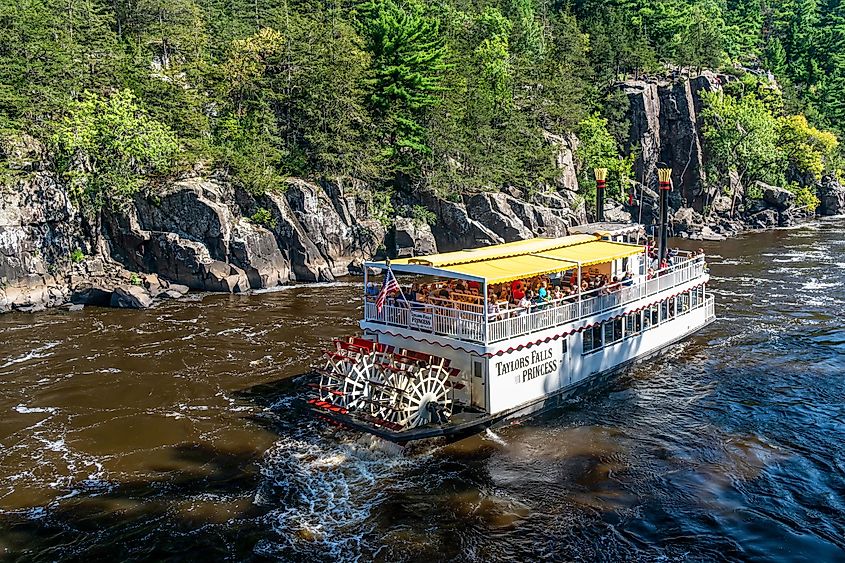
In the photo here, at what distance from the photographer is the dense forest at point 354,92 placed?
5125 centimetres

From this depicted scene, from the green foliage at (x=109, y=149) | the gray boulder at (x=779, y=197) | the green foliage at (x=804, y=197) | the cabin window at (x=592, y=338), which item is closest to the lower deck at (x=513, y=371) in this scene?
the cabin window at (x=592, y=338)

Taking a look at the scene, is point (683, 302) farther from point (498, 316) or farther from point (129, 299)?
point (129, 299)

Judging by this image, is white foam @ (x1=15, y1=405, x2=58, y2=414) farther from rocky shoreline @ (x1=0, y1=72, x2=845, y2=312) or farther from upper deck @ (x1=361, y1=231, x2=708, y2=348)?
rocky shoreline @ (x1=0, y1=72, x2=845, y2=312)

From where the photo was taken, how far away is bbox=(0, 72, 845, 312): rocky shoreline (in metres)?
45.4

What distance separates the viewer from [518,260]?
28.1 m

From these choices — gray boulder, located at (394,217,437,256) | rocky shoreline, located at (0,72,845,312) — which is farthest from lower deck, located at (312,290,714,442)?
gray boulder, located at (394,217,437,256)

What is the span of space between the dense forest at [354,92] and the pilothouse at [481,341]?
29780mm

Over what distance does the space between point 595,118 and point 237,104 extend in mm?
40490

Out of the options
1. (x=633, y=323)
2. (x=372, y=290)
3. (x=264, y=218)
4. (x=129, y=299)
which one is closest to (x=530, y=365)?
(x=372, y=290)

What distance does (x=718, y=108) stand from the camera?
8512 centimetres

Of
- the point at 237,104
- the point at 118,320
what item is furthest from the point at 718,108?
the point at 118,320

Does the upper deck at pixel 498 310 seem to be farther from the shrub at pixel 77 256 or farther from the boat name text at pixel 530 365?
the shrub at pixel 77 256

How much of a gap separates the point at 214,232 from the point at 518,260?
2797 cm

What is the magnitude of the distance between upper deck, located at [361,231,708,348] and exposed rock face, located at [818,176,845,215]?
249ft
